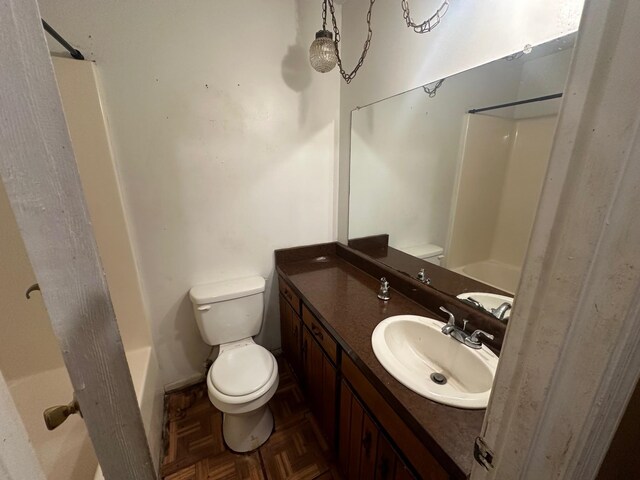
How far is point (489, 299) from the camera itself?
0.99 metres

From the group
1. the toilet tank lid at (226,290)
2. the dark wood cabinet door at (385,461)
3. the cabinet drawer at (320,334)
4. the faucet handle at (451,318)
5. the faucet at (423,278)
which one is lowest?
the dark wood cabinet door at (385,461)

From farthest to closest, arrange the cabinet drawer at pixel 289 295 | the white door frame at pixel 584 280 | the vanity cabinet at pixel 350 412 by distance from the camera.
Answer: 1. the cabinet drawer at pixel 289 295
2. the vanity cabinet at pixel 350 412
3. the white door frame at pixel 584 280

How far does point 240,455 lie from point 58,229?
59.6 inches

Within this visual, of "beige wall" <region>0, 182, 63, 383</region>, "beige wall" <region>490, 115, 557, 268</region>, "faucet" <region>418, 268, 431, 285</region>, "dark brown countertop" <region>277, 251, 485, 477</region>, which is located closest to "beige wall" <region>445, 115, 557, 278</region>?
"beige wall" <region>490, 115, 557, 268</region>

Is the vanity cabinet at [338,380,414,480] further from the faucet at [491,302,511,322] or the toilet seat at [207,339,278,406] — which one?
the faucet at [491,302,511,322]

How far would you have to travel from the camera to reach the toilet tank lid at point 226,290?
1.49 meters

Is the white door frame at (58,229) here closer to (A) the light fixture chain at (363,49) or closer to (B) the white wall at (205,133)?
Answer: (B) the white wall at (205,133)

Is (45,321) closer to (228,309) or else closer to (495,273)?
(228,309)

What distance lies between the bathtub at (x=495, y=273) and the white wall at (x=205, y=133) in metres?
1.04

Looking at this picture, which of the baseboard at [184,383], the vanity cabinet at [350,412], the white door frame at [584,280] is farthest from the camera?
the baseboard at [184,383]

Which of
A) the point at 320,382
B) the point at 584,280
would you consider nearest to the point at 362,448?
the point at 320,382

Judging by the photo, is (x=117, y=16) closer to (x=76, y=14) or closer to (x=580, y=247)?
(x=76, y=14)

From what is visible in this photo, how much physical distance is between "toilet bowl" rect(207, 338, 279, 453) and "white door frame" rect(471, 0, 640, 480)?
1.11 m

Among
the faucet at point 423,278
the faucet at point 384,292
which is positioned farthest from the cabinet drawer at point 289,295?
the faucet at point 423,278
